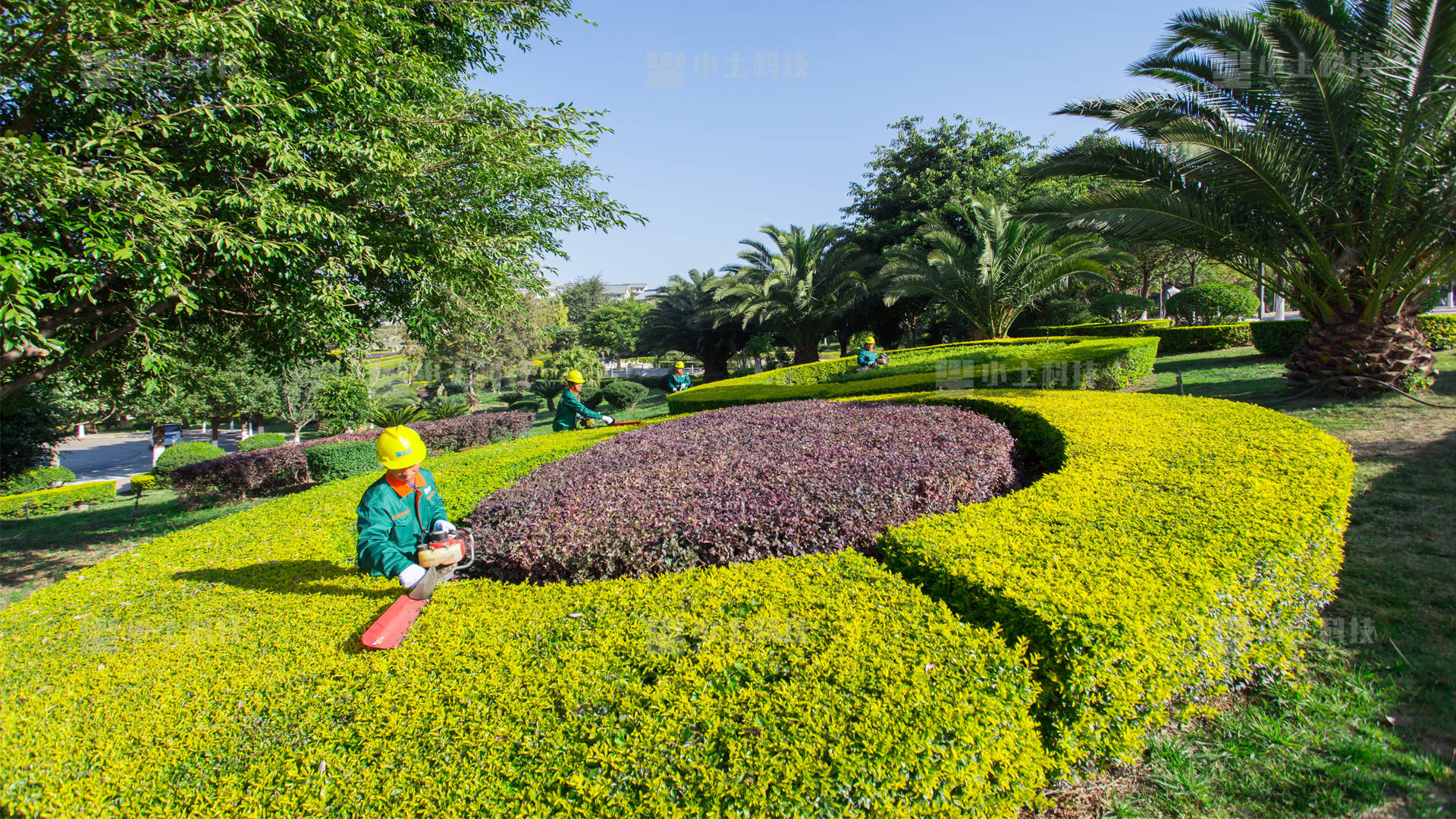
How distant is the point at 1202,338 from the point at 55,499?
91.2 feet

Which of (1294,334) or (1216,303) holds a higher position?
(1216,303)

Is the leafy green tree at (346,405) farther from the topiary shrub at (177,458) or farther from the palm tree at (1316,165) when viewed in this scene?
the palm tree at (1316,165)

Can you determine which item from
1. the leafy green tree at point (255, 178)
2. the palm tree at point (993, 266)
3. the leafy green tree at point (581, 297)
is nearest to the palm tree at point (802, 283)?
the palm tree at point (993, 266)

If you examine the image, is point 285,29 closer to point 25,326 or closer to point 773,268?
point 25,326

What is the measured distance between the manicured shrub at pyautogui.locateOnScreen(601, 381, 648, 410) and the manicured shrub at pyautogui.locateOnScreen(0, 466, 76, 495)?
15.5m

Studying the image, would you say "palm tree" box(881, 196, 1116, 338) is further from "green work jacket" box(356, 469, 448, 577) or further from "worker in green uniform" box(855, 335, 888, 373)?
"green work jacket" box(356, 469, 448, 577)

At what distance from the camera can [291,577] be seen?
3648 mm

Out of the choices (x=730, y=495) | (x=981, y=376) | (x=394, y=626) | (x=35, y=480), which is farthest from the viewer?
(x=35, y=480)

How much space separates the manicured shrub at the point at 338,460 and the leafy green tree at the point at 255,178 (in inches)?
183

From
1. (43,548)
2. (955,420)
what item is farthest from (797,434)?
(43,548)

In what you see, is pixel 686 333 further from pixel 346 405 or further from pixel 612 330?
pixel 612 330

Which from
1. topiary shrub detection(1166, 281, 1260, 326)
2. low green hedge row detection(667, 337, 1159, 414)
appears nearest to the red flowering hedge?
low green hedge row detection(667, 337, 1159, 414)

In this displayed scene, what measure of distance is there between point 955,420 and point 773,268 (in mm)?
18058

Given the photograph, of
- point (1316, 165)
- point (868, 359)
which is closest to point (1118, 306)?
point (868, 359)
